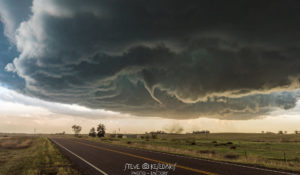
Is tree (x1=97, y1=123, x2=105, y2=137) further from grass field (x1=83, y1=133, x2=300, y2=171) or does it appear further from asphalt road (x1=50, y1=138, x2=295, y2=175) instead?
asphalt road (x1=50, y1=138, x2=295, y2=175)

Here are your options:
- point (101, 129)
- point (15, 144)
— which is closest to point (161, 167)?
point (15, 144)

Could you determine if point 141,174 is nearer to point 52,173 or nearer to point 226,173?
point 226,173

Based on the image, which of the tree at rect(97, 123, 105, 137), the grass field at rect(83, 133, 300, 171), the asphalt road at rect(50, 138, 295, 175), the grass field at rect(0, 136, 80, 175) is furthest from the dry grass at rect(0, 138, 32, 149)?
the tree at rect(97, 123, 105, 137)

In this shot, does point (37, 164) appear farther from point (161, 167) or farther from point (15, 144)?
point (15, 144)

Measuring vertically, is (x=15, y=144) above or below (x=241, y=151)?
below

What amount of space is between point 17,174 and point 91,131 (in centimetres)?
18321

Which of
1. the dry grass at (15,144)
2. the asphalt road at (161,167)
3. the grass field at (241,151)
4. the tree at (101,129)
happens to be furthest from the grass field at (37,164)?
the tree at (101,129)

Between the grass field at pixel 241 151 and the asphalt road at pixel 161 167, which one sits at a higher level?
the asphalt road at pixel 161 167

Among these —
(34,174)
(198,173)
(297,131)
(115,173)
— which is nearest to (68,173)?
(34,174)

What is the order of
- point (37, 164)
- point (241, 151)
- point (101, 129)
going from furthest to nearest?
point (101, 129) < point (241, 151) < point (37, 164)

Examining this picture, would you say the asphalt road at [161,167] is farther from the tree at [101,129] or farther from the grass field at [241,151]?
the tree at [101,129]

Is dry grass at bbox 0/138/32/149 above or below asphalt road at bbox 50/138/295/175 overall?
below

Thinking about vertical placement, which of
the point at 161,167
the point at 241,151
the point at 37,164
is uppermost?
the point at 161,167

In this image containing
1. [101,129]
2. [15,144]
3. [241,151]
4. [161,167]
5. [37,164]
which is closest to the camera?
[161,167]
